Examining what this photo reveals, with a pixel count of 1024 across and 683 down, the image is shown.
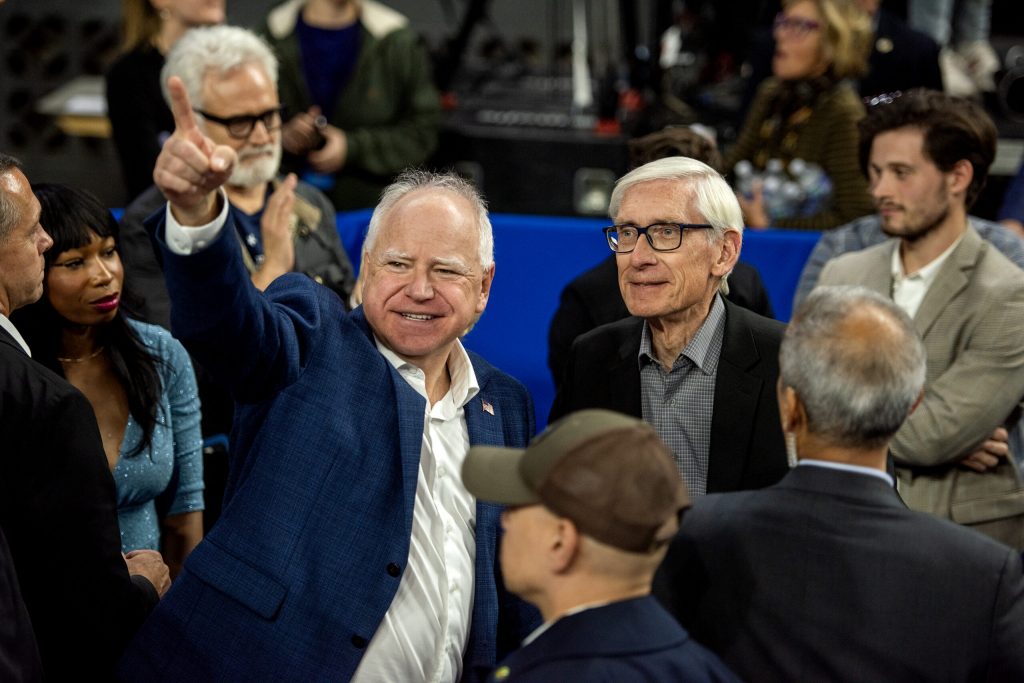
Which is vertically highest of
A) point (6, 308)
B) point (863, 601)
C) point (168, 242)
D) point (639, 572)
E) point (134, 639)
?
point (168, 242)

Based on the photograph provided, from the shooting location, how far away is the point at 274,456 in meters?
2.36

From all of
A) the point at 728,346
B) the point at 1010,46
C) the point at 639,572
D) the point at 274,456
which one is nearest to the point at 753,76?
the point at 1010,46

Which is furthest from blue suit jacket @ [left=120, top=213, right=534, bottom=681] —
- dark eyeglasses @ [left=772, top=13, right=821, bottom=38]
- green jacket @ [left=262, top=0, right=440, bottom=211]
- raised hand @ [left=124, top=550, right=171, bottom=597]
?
dark eyeglasses @ [left=772, top=13, right=821, bottom=38]

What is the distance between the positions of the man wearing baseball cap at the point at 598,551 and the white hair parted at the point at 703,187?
4.07 ft

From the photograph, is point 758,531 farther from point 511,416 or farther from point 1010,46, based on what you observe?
point 1010,46

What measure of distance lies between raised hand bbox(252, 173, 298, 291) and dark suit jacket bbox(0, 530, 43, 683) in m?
1.77

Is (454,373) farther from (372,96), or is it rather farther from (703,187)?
(372,96)

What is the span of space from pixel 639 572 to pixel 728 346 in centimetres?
119

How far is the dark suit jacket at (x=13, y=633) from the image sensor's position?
1.95m

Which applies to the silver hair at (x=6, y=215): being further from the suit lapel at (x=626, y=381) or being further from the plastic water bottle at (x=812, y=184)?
the plastic water bottle at (x=812, y=184)

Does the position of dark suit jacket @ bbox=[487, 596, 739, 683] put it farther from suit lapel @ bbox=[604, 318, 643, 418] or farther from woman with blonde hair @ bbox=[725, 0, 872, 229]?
woman with blonde hair @ bbox=[725, 0, 872, 229]

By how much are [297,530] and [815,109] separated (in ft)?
10.5

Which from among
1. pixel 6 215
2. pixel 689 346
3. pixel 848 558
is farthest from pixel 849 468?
pixel 6 215

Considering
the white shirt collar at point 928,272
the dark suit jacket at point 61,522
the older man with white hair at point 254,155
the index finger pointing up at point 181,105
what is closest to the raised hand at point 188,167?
the index finger pointing up at point 181,105
